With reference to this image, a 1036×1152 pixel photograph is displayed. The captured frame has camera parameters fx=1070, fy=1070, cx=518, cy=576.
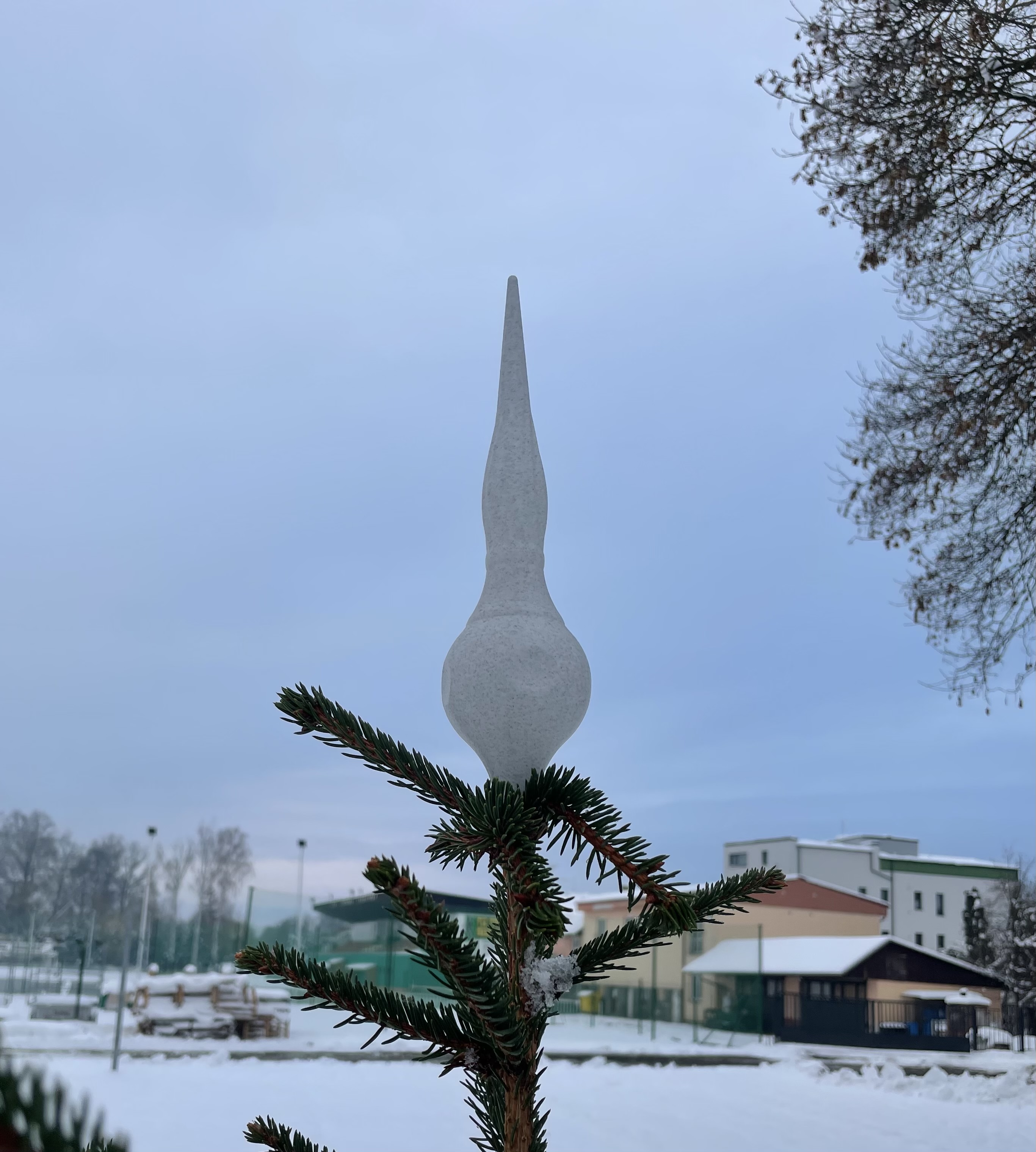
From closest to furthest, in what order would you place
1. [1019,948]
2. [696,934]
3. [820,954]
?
[696,934] → [820,954] → [1019,948]

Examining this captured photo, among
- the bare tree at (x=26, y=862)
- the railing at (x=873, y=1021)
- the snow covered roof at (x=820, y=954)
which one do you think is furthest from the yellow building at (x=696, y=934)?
the bare tree at (x=26, y=862)

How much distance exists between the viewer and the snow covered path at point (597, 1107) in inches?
361

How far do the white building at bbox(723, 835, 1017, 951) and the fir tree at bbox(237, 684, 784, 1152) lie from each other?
2016 inches

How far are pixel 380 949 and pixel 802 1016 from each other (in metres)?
14.7

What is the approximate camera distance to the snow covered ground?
9250mm

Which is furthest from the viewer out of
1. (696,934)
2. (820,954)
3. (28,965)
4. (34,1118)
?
(820,954)

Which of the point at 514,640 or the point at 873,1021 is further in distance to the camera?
the point at 873,1021

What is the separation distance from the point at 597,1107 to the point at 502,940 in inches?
417

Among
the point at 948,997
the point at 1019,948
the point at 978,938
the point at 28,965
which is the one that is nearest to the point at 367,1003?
the point at 28,965

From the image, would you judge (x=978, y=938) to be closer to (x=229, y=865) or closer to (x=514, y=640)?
(x=229, y=865)

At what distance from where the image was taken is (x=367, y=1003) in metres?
1.33

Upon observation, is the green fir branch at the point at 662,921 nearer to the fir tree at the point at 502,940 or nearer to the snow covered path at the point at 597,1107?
the fir tree at the point at 502,940

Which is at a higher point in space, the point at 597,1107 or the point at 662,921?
the point at 662,921

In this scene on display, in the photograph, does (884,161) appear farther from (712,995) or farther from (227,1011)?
(712,995)
